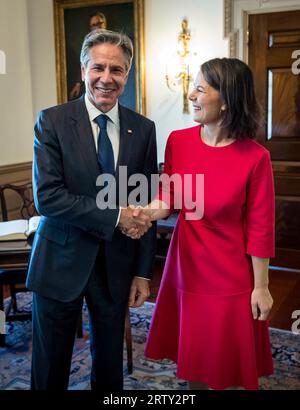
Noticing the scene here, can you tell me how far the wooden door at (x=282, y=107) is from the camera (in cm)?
401

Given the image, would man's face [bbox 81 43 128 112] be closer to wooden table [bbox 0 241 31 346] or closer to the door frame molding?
wooden table [bbox 0 241 31 346]

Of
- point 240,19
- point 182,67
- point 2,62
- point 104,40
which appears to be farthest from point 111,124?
point 2,62

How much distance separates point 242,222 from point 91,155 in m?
0.56

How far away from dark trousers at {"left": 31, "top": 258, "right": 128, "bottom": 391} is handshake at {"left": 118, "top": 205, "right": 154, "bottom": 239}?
192 millimetres

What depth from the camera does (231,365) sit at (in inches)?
63.2

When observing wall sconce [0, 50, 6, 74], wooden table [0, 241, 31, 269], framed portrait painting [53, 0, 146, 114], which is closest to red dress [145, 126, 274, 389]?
wooden table [0, 241, 31, 269]

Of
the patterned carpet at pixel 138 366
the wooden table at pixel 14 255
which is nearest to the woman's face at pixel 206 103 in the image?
the wooden table at pixel 14 255

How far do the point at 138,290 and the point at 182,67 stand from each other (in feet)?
9.84

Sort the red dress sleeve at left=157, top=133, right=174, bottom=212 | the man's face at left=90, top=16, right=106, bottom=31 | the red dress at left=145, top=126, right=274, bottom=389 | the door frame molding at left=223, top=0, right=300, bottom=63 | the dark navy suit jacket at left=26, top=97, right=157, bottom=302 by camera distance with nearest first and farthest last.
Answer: the dark navy suit jacket at left=26, top=97, right=157, bottom=302 → the red dress at left=145, top=126, right=274, bottom=389 → the red dress sleeve at left=157, top=133, right=174, bottom=212 → the door frame molding at left=223, top=0, right=300, bottom=63 → the man's face at left=90, top=16, right=106, bottom=31

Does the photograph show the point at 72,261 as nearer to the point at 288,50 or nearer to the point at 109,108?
the point at 109,108

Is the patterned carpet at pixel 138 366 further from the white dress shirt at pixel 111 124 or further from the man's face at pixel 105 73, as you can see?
the man's face at pixel 105 73

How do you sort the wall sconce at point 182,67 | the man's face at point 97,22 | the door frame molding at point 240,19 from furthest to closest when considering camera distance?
the man's face at point 97,22
the wall sconce at point 182,67
the door frame molding at point 240,19

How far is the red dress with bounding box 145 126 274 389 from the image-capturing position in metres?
1.52

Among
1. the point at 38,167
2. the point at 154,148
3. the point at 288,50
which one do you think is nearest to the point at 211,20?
the point at 288,50
